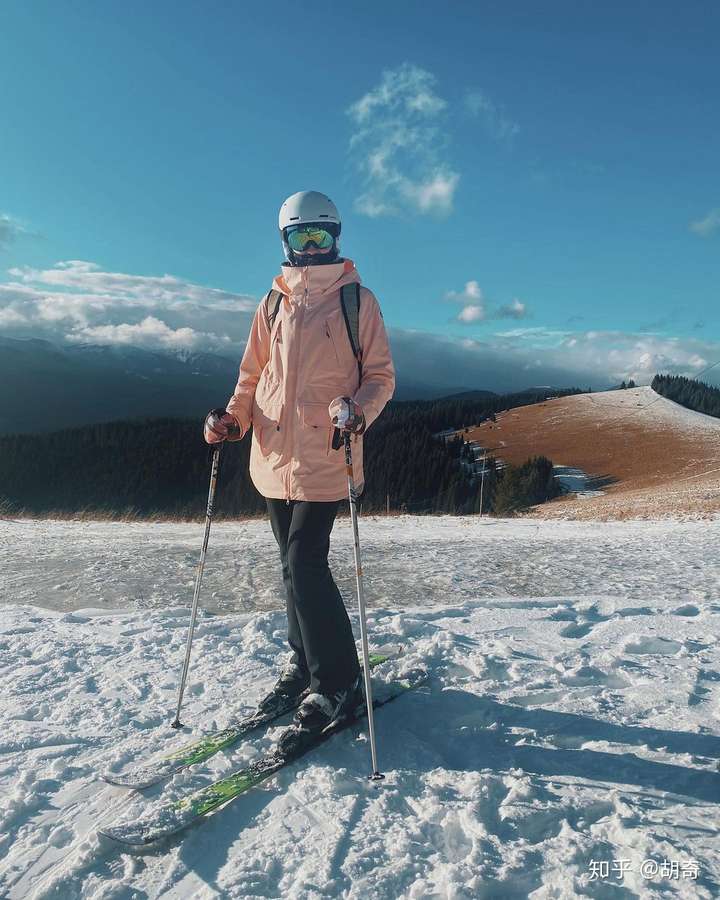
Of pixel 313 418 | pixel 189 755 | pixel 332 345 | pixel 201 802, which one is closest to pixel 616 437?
pixel 332 345

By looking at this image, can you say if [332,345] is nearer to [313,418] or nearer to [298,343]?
[298,343]

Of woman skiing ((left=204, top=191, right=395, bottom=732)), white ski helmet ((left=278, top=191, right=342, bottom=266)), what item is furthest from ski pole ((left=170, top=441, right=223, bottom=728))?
white ski helmet ((left=278, top=191, right=342, bottom=266))

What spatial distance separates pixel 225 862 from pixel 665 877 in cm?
182

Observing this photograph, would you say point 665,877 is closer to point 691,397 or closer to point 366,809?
point 366,809

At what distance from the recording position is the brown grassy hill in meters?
56.3

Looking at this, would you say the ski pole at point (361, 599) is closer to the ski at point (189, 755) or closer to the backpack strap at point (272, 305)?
the ski at point (189, 755)

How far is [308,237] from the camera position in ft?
13.2

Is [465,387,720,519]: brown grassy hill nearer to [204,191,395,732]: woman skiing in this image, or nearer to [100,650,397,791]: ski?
[204,191,395,732]: woman skiing

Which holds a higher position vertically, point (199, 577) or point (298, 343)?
point (298, 343)

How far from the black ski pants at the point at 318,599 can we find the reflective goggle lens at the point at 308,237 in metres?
1.65

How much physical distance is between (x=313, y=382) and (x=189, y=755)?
2.27 m

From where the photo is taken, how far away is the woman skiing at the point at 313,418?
375 centimetres

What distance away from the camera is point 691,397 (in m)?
A: 88.6

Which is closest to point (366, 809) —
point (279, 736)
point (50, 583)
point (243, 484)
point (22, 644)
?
point (279, 736)
